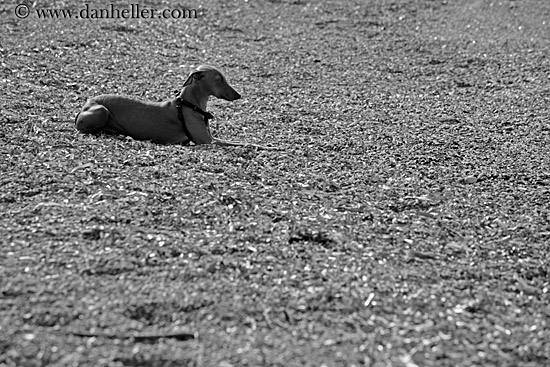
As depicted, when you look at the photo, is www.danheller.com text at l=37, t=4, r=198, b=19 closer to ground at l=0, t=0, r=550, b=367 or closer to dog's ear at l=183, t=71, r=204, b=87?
ground at l=0, t=0, r=550, b=367

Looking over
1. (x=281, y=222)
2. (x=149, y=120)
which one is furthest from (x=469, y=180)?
(x=149, y=120)

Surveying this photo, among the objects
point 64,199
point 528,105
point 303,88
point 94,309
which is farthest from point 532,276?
point 303,88

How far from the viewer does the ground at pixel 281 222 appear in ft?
12.8

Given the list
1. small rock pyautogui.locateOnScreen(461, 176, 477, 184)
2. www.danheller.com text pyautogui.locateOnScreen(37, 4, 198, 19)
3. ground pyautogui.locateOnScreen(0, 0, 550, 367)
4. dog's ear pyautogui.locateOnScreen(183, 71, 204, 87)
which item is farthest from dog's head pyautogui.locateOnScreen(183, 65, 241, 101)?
www.danheller.com text pyautogui.locateOnScreen(37, 4, 198, 19)

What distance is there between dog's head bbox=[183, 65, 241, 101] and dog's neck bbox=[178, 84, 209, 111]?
0.04 m

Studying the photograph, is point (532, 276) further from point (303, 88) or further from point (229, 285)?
point (303, 88)

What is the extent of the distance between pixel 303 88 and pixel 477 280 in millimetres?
5599

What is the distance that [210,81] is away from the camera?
25.1 ft

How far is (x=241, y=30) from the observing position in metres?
13.1

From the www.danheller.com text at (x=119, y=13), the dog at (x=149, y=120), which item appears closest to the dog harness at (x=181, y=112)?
the dog at (x=149, y=120)

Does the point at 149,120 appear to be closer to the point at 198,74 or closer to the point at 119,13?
the point at 198,74

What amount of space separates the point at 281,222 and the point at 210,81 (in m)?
2.66

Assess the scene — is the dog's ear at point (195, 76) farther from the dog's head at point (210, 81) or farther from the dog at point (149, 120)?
the dog at point (149, 120)

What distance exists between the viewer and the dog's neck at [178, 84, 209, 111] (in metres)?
7.54
